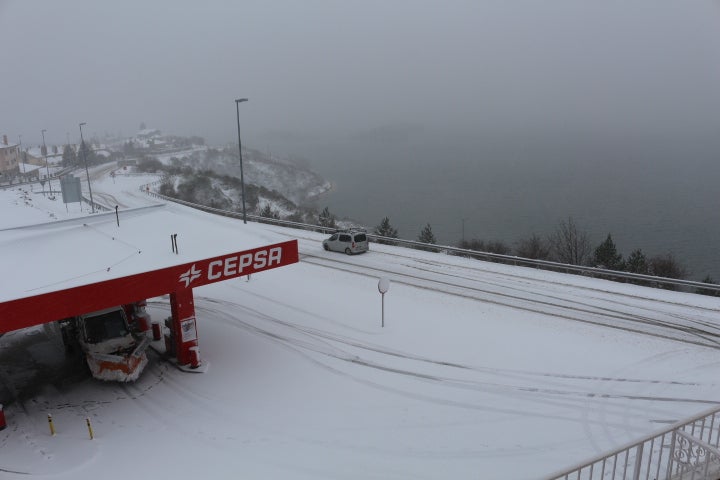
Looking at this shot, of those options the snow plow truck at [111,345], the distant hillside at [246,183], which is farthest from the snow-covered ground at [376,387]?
the distant hillside at [246,183]

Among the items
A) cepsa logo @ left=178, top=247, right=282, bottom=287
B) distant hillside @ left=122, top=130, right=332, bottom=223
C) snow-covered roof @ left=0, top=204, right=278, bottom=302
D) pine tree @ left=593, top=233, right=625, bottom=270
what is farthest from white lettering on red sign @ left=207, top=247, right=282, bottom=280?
distant hillside @ left=122, top=130, right=332, bottom=223

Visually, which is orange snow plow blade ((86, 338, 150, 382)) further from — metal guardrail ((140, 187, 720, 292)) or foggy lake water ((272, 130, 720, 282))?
foggy lake water ((272, 130, 720, 282))

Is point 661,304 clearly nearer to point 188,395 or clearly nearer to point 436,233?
point 188,395

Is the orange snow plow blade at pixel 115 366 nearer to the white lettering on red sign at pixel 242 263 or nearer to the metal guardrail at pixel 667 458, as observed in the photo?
the white lettering on red sign at pixel 242 263

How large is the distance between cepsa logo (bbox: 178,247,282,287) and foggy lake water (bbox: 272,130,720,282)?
48.8 metres

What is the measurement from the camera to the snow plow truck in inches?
576

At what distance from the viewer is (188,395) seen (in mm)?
14422

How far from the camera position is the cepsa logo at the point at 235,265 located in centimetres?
1414

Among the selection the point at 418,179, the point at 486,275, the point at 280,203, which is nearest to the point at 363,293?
the point at 486,275

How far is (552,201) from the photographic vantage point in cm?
9456

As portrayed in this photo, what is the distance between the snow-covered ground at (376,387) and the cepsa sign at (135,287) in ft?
4.78

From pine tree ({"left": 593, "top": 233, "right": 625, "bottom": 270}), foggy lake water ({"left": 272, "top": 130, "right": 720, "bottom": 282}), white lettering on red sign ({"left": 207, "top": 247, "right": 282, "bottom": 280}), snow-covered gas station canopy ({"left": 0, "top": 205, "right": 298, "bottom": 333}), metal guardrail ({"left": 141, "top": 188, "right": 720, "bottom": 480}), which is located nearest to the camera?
metal guardrail ({"left": 141, "top": 188, "right": 720, "bottom": 480})

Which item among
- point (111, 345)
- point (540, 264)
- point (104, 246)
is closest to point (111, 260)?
point (104, 246)

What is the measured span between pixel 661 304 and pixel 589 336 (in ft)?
19.1
